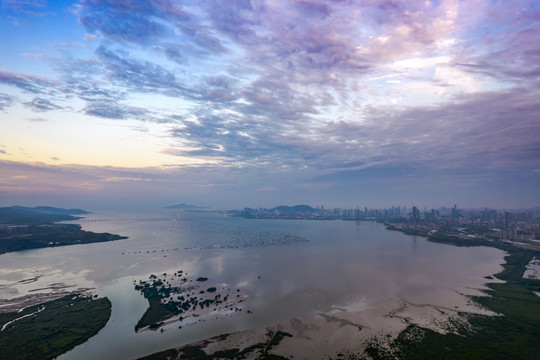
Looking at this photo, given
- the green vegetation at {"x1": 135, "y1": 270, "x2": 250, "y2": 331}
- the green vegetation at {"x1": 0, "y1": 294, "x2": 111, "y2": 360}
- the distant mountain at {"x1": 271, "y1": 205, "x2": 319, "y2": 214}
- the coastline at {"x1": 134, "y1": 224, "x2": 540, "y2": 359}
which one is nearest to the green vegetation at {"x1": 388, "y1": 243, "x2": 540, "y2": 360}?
the coastline at {"x1": 134, "y1": 224, "x2": 540, "y2": 359}

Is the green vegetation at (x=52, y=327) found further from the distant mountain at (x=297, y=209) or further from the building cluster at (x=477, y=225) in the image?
the distant mountain at (x=297, y=209)

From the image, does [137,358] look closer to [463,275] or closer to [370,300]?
[370,300]

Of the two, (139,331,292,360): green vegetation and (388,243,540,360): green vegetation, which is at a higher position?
(388,243,540,360): green vegetation

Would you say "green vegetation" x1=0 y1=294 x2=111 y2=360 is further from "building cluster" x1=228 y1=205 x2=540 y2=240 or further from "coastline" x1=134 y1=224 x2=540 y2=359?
"building cluster" x1=228 y1=205 x2=540 y2=240

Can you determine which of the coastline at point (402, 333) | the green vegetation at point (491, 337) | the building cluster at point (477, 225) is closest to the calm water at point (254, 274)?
the coastline at point (402, 333)

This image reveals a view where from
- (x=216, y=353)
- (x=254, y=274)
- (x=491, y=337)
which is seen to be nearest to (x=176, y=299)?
(x=216, y=353)

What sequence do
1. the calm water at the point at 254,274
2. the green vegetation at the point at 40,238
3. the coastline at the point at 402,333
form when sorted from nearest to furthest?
the coastline at the point at 402,333
the calm water at the point at 254,274
the green vegetation at the point at 40,238
